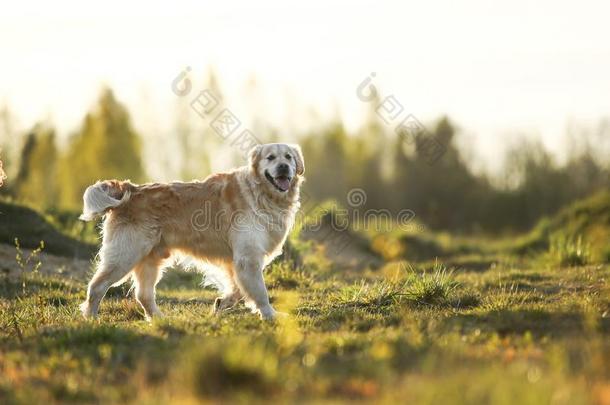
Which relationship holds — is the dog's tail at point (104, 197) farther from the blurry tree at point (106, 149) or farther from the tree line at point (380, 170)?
the blurry tree at point (106, 149)

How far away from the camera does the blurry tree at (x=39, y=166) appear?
31391 mm

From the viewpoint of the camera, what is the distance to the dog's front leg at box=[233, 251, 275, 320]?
7711mm

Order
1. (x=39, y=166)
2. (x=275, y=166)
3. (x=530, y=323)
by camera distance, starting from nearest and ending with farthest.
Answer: (x=530, y=323), (x=275, y=166), (x=39, y=166)

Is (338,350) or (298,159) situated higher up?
(298,159)

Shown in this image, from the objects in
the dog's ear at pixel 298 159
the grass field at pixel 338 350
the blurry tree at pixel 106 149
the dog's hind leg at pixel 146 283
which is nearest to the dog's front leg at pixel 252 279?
the grass field at pixel 338 350

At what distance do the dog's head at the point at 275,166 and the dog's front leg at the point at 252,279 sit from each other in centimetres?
81

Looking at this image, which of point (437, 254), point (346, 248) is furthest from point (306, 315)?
point (437, 254)

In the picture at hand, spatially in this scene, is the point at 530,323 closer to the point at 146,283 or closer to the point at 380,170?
the point at 146,283

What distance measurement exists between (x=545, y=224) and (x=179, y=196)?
1519 centimetres

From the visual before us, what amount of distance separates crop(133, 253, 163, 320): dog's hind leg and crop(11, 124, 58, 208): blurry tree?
2435cm

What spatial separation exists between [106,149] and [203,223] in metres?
22.9

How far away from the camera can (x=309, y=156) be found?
1517 inches

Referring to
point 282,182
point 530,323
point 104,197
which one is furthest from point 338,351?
point 104,197

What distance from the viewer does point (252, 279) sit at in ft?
25.5
